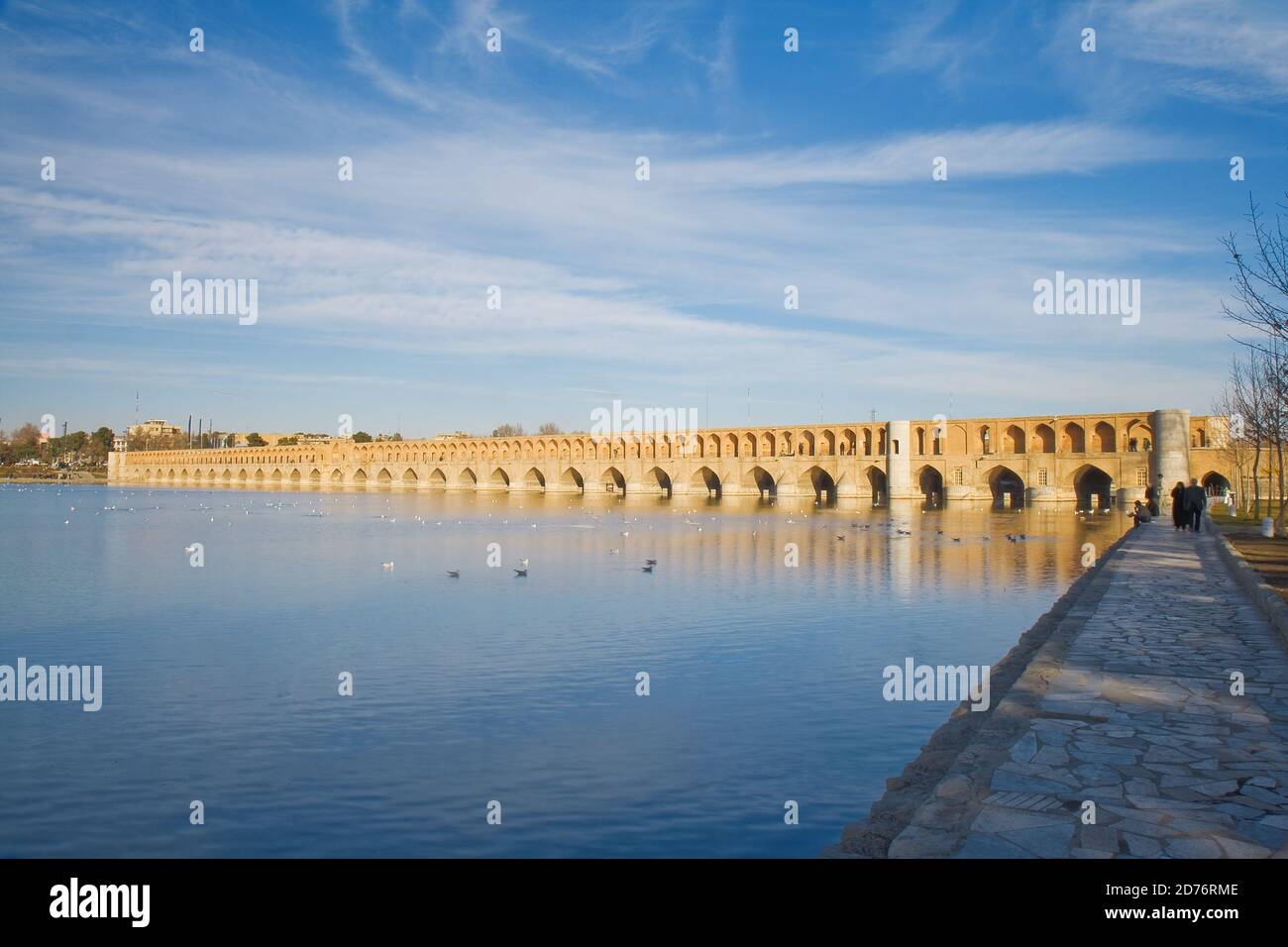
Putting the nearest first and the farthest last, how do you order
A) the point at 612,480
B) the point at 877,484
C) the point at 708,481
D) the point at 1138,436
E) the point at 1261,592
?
the point at 1261,592, the point at 1138,436, the point at 877,484, the point at 708,481, the point at 612,480

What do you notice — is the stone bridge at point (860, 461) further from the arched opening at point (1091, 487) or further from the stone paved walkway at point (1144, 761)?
the stone paved walkway at point (1144, 761)

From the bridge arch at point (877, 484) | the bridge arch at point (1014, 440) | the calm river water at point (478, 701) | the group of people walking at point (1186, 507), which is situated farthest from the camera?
the bridge arch at point (877, 484)

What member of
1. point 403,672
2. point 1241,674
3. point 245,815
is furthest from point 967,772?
point 403,672

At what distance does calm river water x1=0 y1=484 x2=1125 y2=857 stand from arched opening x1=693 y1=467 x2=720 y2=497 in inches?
1870

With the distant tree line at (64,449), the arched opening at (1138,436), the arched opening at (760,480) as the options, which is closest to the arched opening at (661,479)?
the arched opening at (760,480)

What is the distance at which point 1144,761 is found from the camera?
4.49m

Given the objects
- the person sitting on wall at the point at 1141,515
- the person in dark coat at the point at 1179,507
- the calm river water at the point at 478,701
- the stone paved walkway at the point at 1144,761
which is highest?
the person in dark coat at the point at 1179,507

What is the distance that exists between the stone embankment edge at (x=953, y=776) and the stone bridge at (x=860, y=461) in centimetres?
4107

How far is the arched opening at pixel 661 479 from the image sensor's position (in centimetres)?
7012

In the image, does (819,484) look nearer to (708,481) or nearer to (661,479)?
(708,481)

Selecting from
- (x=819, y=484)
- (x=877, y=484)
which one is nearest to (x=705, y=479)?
(x=819, y=484)

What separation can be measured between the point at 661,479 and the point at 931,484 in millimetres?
20976
